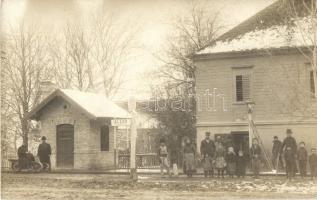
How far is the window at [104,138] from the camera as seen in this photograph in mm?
22797

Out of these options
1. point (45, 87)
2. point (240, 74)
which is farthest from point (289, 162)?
point (45, 87)

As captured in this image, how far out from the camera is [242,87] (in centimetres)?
2077

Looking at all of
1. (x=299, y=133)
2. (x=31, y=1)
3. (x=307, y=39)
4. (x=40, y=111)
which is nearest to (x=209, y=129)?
(x=299, y=133)

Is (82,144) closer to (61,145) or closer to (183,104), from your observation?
(61,145)

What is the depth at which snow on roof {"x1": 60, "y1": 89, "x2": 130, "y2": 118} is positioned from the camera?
2152 cm

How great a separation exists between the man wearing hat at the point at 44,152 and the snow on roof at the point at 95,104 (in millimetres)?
2176

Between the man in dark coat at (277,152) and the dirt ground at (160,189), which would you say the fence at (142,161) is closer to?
the man in dark coat at (277,152)

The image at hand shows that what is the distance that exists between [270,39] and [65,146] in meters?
9.10

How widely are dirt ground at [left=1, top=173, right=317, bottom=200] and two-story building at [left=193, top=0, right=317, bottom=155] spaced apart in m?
4.38

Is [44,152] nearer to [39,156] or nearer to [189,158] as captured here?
[39,156]

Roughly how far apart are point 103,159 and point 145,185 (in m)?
8.71

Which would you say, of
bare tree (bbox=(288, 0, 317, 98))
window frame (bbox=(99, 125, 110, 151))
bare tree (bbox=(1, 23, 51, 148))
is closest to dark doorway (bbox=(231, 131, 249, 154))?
bare tree (bbox=(288, 0, 317, 98))

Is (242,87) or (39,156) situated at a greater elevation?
(242,87)

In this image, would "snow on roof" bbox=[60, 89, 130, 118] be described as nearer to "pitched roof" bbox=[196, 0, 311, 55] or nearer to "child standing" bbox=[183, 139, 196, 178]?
"pitched roof" bbox=[196, 0, 311, 55]
